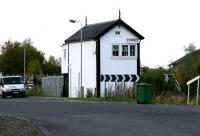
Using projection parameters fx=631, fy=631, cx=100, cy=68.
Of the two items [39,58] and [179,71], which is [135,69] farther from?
[39,58]

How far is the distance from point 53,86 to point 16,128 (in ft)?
160

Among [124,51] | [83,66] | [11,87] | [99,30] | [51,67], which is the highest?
[99,30]

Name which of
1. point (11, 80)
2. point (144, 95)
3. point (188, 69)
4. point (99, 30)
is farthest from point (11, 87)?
point (144, 95)

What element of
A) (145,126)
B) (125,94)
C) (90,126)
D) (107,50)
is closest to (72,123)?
(90,126)

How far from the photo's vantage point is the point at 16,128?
60.7 feet

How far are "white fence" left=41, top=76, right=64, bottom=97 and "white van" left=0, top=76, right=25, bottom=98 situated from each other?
8800 millimetres

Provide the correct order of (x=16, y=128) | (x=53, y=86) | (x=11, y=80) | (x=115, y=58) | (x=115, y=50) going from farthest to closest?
(x=53, y=86), (x=115, y=50), (x=115, y=58), (x=11, y=80), (x=16, y=128)

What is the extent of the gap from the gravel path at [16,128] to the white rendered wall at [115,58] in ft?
128

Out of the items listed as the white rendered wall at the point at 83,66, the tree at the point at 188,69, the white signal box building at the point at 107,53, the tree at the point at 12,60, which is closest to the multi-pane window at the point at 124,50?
the white signal box building at the point at 107,53

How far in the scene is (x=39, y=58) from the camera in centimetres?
11212

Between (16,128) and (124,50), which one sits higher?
(124,50)

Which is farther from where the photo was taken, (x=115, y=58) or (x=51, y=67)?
(x=51, y=67)

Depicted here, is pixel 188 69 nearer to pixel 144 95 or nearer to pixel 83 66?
pixel 144 95

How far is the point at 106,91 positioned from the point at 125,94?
2.25 meters
